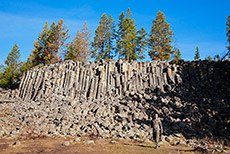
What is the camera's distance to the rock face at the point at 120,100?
1372 centimetres

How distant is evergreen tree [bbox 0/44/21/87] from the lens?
35750 mm

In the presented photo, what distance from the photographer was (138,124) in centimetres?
1441

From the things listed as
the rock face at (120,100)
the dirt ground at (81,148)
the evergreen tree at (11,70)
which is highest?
the evergreen tree at (11,70)

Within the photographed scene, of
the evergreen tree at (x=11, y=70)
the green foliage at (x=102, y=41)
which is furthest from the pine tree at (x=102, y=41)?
the evergreen tree at (x=11, y=70)

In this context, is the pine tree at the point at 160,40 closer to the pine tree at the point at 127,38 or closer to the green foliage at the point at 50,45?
the pine tree at the point at 127,38

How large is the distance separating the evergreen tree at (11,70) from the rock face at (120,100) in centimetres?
1459

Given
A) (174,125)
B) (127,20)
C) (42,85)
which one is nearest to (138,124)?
(174,125)

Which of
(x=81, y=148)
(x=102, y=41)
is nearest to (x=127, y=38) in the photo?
(x=102, y=41)

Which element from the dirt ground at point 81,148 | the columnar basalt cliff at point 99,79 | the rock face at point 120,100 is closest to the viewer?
the dirt ground at point 81,148

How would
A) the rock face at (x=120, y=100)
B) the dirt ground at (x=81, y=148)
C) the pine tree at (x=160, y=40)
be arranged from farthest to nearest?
1. the pine tree at (x=160, y=40)
2. the rock face at (x=120, y=100)
3. the dirt ground at (x=81, y=148)

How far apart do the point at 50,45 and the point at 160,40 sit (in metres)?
22.5

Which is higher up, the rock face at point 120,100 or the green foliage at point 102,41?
the green foliage at point 102,41

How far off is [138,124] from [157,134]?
515 cm

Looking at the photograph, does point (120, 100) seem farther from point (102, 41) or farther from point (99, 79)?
point (102, 41)
